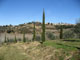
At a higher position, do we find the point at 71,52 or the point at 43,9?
the point at 43,9

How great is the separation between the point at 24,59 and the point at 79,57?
283 inches

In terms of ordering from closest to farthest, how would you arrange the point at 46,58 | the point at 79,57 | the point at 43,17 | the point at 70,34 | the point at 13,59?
the point at 79,57
the point at 46,58
the point at 13,59
the point at 43,17
the point at 70,34

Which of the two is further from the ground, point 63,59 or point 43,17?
point 43,17

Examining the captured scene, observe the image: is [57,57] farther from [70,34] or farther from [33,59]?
[70,34]

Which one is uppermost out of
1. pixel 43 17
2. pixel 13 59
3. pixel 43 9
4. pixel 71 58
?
pixel 43 9

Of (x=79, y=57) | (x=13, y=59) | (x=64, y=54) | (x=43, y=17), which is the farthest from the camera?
(x=43, y=17)

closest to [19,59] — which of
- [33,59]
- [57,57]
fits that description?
[33,59]

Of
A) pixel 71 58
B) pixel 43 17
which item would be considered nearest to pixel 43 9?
pixel 43 17

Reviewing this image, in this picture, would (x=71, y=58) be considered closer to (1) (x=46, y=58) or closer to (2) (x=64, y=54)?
(2) (x=64, y=54)

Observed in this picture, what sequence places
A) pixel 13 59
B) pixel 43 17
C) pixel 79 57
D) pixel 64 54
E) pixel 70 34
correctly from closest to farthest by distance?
pixel 79 57
pixel 64 54
pixel 13 59
pixel 43 17
pixel 70 34

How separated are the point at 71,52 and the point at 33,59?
508cm

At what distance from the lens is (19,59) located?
16.2 meters

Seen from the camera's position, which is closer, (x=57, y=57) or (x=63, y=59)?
(x=63, y=59)

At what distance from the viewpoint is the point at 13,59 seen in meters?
16.4
